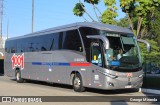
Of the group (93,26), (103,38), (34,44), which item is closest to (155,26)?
(34,44)

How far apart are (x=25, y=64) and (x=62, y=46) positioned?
6.22 m

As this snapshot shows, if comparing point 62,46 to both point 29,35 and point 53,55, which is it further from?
point 29,35

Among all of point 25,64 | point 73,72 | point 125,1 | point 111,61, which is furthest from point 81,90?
point 125,1

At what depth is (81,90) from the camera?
18953 mm

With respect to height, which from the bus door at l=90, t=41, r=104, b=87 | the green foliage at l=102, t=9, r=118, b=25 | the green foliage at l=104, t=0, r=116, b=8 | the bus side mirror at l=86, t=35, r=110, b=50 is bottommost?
the bus door at l=90, t=41, r=104, b=87

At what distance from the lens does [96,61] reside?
1784 cm

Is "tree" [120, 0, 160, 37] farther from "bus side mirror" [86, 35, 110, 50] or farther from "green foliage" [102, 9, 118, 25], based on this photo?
"bus side mirror" [86, 35, 110, 50]

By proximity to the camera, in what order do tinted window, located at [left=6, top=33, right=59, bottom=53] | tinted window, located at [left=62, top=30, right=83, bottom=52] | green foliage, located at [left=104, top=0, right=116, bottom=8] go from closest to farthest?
tinted window, located at [left=62, top=30, right=83, bottom=52] → tinted window, located at [left=6, top=33, right=59, bottom=53] → green foliage, located at [left=104, top=0, right=116, bottom=8]

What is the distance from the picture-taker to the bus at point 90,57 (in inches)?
682

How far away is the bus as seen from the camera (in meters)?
17.3

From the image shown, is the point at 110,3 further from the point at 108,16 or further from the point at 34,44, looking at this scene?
the point at 34,44

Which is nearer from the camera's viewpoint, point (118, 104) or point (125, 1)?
point (118, 104)

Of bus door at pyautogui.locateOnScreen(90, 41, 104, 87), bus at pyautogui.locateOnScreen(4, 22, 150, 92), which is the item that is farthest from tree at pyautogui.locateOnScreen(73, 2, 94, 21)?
bus door at pyautogui.locateOnScreen(90, 41, 104, 87)

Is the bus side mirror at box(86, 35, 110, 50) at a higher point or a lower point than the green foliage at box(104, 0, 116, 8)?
lower
